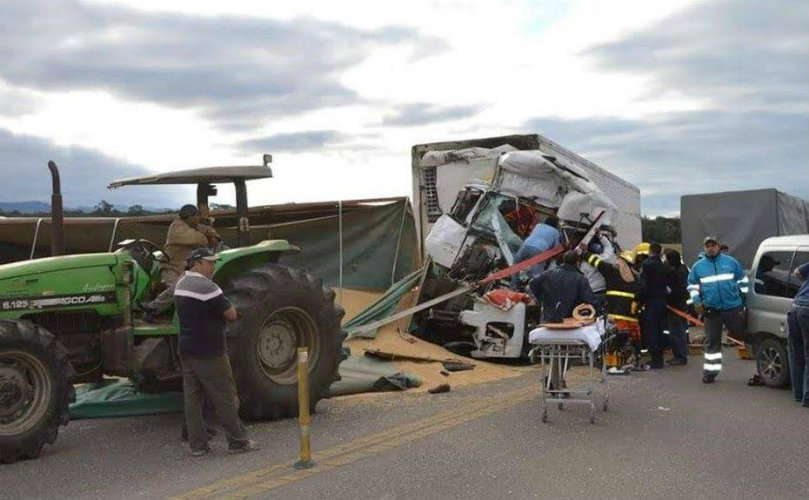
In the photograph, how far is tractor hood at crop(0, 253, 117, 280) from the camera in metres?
7.84

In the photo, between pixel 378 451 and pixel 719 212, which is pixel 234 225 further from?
pixel 719 212

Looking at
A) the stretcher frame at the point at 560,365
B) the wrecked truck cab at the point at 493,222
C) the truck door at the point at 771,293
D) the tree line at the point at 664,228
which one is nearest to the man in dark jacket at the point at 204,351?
the stretcher frame at the point at 560,365

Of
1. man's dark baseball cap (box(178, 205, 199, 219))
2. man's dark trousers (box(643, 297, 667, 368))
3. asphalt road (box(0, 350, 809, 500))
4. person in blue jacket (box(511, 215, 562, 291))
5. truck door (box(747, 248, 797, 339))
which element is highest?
man's dark baseball cap (box(178, 205, 199, 219))

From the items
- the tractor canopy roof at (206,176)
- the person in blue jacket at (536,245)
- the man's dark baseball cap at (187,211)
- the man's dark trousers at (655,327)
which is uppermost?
the tractor canopy roof at (206,176)

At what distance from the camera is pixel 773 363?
10.9 m

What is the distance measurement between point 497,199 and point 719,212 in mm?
8771

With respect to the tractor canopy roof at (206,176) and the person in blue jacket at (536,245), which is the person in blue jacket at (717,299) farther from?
the tractor canopy roof at (206,176)

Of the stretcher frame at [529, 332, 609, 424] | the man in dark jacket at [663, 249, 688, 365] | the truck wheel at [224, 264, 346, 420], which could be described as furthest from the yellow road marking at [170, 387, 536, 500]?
the man in dark jacket at [663, 249, 688, 365]

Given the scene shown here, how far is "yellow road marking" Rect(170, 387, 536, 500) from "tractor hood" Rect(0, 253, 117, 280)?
2768 mm

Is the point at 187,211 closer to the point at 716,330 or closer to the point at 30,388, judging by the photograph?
the point at 30,388

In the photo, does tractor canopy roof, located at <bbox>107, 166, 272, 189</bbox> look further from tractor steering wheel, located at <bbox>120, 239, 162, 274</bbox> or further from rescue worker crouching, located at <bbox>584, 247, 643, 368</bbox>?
rescue worker crouching, located at <bbox>584, 247, 643, 368</bbox>

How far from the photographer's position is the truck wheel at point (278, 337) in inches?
335

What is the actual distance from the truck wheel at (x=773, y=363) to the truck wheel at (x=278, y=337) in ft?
17.6

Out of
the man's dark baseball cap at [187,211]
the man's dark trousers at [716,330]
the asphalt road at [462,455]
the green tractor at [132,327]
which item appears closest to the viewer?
the asphalt road at [462,455]
